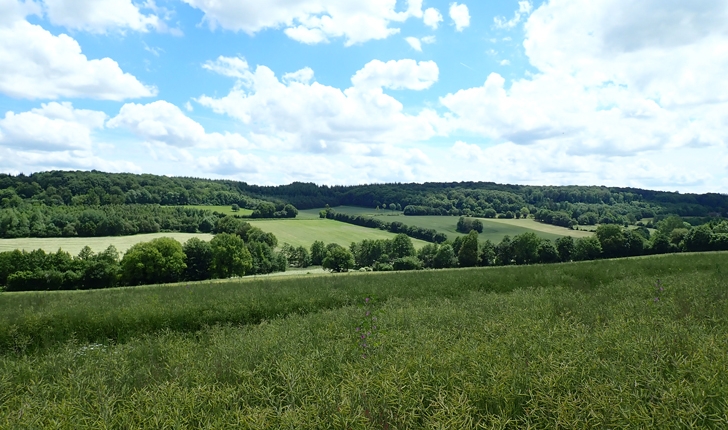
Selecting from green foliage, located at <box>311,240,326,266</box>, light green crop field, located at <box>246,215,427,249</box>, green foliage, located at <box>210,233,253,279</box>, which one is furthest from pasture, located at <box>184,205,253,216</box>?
green foliage, located at <box>210,233,253,279</box>

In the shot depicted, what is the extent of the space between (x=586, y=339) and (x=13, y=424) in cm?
638

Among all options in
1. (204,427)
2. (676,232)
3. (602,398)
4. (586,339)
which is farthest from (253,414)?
(676,232)

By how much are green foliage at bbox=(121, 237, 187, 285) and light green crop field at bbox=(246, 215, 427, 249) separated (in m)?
35.4

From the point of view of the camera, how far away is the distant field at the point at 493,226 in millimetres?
93012

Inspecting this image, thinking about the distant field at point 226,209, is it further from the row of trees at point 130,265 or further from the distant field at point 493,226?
the row of trees at point 130,265

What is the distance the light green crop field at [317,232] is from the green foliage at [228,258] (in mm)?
28787

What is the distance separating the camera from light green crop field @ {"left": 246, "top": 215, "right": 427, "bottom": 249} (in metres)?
98.8

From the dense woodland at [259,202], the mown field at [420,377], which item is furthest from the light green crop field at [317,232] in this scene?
the mown field at [420,377]

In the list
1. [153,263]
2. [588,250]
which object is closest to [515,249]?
[588,250]

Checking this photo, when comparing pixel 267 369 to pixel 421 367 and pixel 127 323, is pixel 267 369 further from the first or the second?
pixel 127 323

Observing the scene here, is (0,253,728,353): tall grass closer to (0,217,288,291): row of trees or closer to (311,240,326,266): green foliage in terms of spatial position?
(0,217,288,291): row of trees

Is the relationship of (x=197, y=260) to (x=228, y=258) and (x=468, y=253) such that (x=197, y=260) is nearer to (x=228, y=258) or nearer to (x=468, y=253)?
(x=228, y=258)

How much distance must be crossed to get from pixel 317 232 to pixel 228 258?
43.6 m

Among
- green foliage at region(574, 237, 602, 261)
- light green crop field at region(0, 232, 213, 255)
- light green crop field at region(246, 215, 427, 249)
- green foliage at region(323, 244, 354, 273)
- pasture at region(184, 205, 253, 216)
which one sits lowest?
green foliage at region(323, 244, 354, 273)
